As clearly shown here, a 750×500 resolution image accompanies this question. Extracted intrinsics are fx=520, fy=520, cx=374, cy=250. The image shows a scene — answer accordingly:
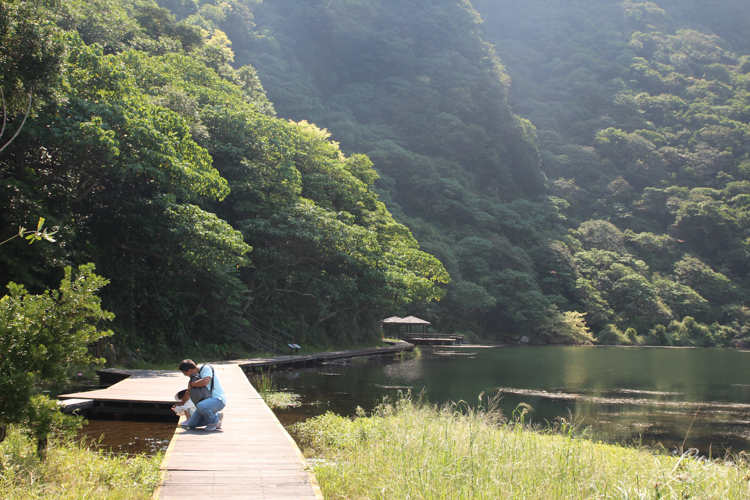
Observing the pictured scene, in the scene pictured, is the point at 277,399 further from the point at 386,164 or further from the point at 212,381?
the point at 386,164

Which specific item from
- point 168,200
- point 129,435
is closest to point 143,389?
point 129,435

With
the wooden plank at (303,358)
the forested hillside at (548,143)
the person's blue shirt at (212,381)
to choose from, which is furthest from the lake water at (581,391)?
the forested hillside at (548,143)

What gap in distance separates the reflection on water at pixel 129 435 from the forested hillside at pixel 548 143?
3393 centimetres

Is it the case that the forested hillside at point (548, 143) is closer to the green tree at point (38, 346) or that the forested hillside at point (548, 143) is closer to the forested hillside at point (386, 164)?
the forested hillside at point (386, 164)

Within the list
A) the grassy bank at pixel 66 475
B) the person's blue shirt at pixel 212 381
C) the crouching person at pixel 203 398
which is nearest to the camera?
the grassy bank at pixel 66 475

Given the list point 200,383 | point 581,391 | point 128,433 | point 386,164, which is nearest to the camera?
point 200,383

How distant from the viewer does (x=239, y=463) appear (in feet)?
16.4

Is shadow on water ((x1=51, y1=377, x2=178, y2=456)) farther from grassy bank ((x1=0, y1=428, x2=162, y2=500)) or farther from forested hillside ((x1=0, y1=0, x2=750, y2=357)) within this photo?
forested hillside ((x1=0, y1=0, x2=750, y2=357))

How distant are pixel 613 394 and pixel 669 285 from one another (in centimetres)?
4023

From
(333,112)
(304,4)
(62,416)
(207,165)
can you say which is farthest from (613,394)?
(304,4)

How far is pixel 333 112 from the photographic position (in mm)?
61844

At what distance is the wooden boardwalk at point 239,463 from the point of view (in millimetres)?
4195

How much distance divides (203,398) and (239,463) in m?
1.57

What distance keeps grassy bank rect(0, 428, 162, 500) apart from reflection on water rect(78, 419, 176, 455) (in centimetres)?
150
